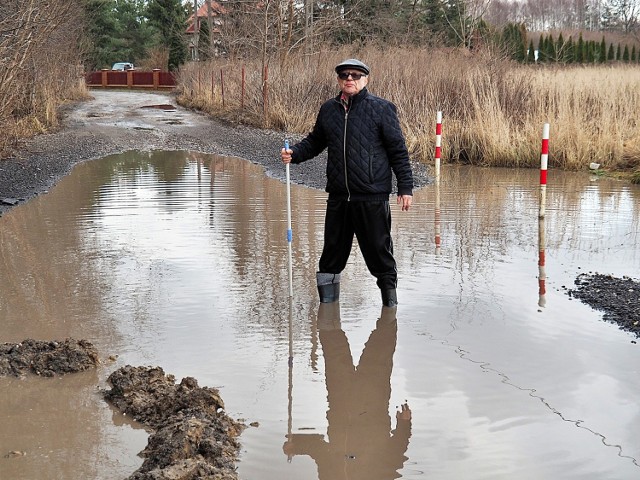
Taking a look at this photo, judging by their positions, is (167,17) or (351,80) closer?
(351,80)

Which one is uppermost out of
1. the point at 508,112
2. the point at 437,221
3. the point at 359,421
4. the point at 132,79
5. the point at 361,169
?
the point at 132,79

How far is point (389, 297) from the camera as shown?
709cm

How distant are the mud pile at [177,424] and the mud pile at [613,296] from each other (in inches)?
133

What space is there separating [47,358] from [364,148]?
9.19 ft

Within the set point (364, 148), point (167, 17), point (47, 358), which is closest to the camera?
point (47, 358)

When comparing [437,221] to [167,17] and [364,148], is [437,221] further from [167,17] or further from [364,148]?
[167,17]

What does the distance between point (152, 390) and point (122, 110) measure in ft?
108

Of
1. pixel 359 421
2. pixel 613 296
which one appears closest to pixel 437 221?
pixel 613 296

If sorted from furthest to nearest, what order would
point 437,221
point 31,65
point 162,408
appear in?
point 31,65 < point 437,221 < point 162,408

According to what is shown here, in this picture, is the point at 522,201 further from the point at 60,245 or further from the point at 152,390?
the point at 152,390

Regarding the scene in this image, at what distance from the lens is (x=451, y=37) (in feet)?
167

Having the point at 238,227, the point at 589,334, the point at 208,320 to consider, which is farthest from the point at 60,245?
the point at 589,334

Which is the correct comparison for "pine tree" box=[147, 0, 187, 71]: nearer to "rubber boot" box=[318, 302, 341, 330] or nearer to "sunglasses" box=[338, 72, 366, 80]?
"rubber boot" box=[318, 302, 341, 330]

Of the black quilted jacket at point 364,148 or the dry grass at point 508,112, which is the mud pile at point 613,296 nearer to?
the black quilted jacket at point 364,148
